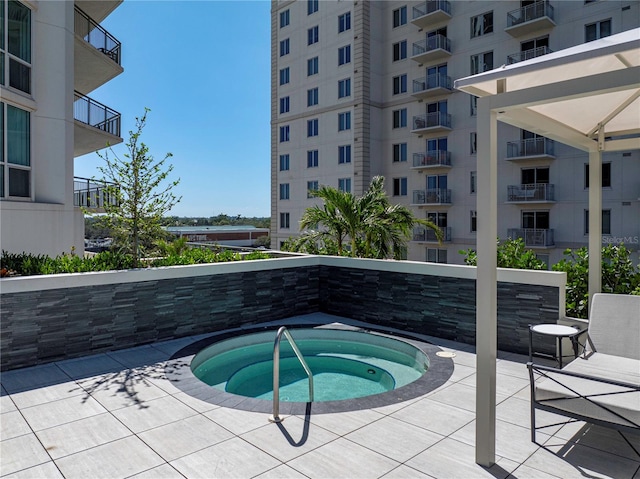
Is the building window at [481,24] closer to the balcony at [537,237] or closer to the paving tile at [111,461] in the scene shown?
the balcony at [537,237]

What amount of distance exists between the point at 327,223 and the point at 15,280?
21.1 feet

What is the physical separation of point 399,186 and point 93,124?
52.3ft

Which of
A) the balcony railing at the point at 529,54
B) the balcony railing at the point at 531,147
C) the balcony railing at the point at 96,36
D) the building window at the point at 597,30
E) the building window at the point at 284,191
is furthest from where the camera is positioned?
the building window at the point at 284,191

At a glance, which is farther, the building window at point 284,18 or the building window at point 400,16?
the building window at point 284,18

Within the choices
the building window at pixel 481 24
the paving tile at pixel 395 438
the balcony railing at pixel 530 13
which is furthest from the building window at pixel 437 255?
the paving tile at pixel 395 438

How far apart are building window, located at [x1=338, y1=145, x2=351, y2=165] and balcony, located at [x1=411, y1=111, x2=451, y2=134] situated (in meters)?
4.00

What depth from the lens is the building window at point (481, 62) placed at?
2091 cm

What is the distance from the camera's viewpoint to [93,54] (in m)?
13.8

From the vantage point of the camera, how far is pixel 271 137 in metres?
30.0

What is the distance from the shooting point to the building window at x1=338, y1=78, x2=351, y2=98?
24984 millimetres

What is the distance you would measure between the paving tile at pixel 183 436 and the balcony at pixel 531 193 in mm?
18872

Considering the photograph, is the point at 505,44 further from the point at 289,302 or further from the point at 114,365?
the point at 114,365

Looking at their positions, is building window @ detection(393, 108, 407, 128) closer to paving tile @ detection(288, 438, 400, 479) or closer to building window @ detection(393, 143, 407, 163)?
building window @ detection(393, 143, 407, 163)

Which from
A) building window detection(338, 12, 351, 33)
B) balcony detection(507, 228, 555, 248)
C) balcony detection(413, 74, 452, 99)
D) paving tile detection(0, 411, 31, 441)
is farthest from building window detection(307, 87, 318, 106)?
paving tile detection(0, 411, 31, 441)
